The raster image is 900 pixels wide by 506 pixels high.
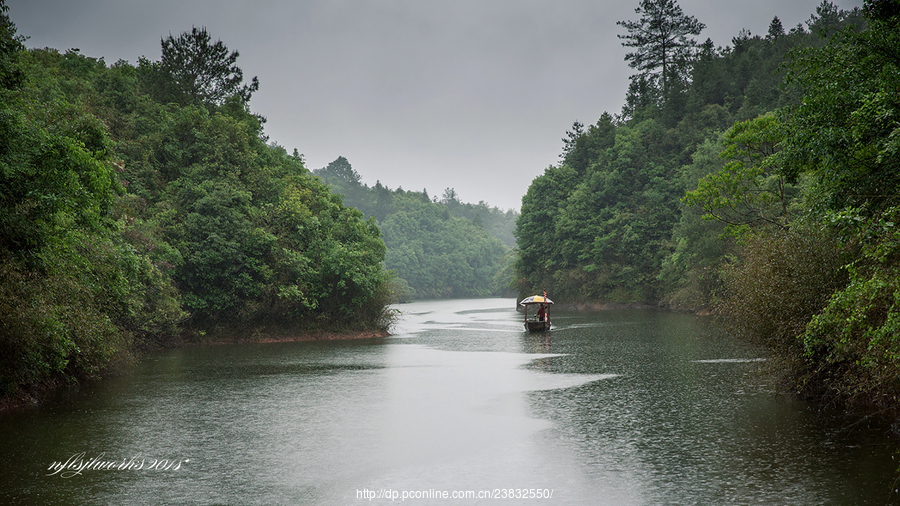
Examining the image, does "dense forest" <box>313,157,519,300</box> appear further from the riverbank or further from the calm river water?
the calm river water

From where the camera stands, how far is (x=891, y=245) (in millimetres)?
8961

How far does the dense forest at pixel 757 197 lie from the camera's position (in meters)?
11.5

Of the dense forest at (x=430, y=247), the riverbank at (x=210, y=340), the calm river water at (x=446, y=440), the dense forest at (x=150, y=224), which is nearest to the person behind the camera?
the calm river water at (x=446, y=440)

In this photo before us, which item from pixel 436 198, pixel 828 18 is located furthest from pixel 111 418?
pixel 436 198

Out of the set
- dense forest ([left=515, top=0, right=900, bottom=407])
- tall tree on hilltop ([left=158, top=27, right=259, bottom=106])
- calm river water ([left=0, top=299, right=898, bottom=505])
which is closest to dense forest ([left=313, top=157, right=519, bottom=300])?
dense forest ([left=515, top=0, right=900, bottom=407])

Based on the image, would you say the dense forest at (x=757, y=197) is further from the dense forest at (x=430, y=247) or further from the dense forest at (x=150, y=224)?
the dense forest at (x=430, y=247)

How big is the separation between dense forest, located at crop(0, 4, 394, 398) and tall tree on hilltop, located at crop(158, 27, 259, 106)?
0.32ft

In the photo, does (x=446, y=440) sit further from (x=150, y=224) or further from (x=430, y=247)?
(x=430, y=247)

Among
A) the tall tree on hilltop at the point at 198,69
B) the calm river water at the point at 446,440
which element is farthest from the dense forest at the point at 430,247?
the calm river water at the point at 446,440

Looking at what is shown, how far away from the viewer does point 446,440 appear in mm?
13609

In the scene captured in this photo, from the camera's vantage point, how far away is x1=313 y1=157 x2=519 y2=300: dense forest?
401 feet

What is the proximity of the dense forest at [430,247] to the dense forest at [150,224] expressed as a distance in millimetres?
69331

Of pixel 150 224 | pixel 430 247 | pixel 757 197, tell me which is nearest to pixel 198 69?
pixel 150 224

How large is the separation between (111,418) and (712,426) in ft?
48.0
